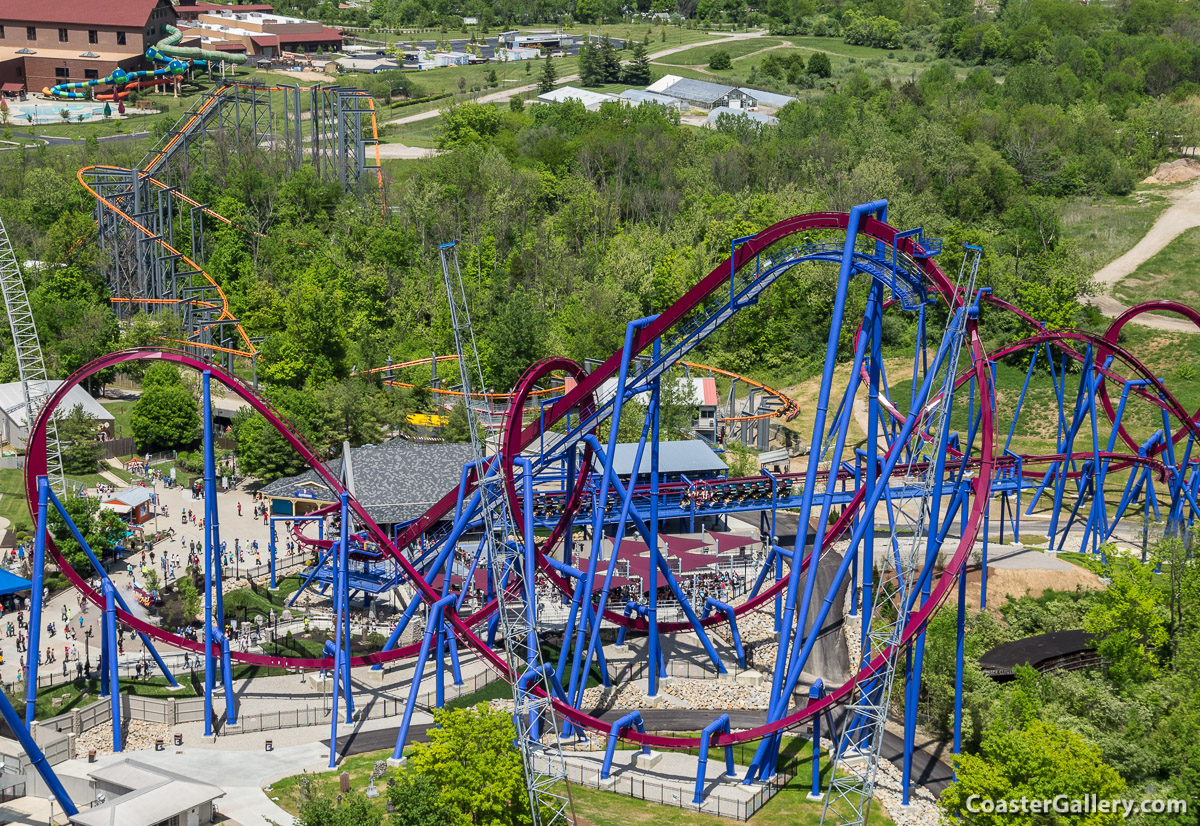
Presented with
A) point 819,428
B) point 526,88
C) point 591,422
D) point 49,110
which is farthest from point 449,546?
point 526,88

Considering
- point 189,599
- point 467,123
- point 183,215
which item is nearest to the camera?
point 189,599

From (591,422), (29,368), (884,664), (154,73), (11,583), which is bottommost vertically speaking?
(11,583)

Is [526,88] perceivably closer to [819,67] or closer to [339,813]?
[819,67]

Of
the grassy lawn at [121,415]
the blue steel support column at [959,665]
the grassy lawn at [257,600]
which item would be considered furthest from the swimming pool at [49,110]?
the blue steel support column at [959,665]

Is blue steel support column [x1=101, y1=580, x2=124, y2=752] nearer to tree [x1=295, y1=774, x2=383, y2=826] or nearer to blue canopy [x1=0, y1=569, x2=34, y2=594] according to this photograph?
blue canopy [x1=0, y1=569, x2=34, y2=594]

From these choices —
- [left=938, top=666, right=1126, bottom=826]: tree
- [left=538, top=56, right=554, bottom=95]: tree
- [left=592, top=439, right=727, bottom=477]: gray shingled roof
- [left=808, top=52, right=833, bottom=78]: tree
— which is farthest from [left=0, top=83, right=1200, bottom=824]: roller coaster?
[left=808, top=52, right=833, bottom=78]: tree

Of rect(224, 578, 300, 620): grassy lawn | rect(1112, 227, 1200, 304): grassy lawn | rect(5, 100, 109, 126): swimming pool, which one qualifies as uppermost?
rect(5, 100, 109, 126): swimming pool

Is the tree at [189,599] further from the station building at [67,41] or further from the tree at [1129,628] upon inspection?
the station building at [67,41]

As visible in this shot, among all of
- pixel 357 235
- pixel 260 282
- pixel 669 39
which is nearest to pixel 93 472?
pixel 260 282
